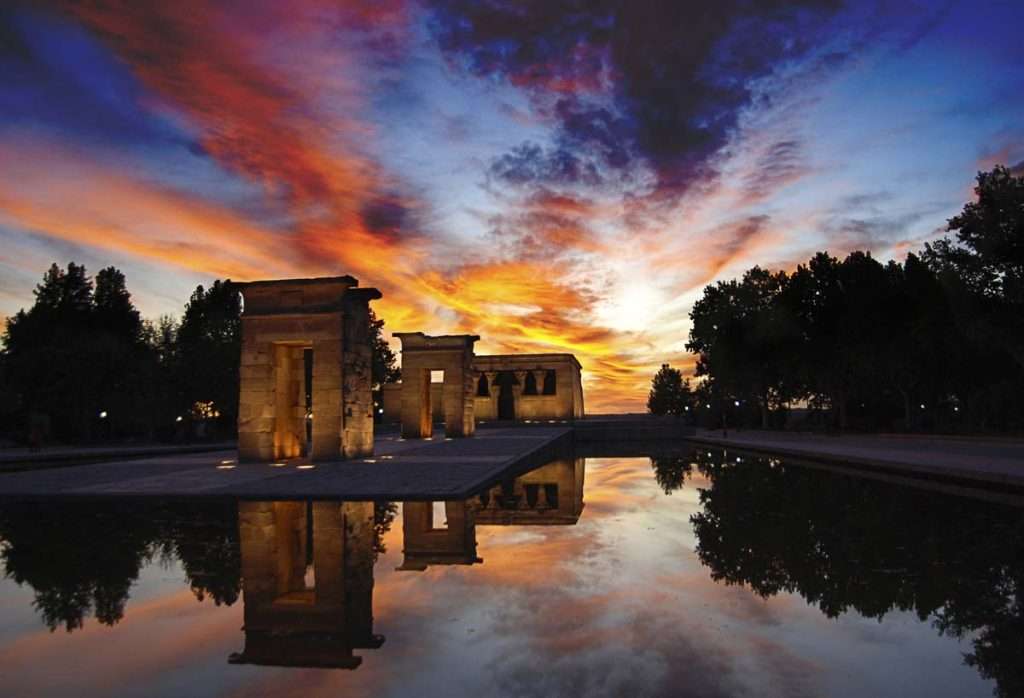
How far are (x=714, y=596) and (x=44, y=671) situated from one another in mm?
5033

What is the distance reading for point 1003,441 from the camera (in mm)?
22672

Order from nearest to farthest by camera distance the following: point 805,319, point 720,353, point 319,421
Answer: point 319,421 → point 805,319 → point 720,353

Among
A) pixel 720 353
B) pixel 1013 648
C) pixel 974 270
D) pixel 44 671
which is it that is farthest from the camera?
pixel 720 353

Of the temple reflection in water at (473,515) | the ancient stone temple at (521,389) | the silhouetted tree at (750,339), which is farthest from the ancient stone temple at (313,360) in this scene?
the ancient stone temple at (521,389)

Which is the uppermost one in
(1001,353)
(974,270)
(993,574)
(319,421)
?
(974,270)

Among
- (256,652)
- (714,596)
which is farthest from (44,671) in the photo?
(714,596)

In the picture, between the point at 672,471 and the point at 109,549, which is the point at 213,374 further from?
the point at 109,549

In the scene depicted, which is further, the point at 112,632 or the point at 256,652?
the point at 112,632

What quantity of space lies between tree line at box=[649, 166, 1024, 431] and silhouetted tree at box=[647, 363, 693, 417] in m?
30.3

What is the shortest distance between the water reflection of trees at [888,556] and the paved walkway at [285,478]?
16.5ft

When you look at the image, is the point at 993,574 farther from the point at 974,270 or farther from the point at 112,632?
the point at 974,270

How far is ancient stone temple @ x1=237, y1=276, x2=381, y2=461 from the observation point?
19.9 meters

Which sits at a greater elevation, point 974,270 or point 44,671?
point 974,270

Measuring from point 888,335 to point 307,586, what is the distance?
1458 inches
